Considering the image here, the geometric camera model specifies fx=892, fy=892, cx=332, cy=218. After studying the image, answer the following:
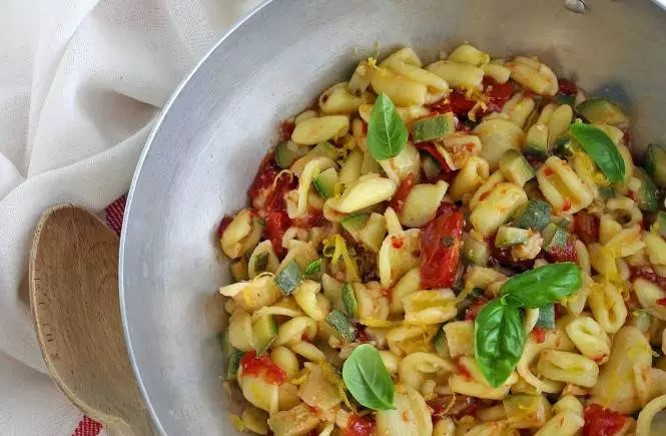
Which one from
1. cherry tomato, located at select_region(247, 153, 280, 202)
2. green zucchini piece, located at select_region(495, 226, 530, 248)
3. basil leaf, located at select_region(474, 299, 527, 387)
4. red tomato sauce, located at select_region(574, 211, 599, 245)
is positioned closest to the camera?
basil leaf, located at select_region(474, 299, 527, 387)

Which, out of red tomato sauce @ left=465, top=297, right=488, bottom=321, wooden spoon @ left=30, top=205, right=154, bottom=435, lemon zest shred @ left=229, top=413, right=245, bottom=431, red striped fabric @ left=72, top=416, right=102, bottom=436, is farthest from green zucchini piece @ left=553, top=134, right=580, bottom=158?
red striped fabric @ left=72, top=416, right=102, bottom=436

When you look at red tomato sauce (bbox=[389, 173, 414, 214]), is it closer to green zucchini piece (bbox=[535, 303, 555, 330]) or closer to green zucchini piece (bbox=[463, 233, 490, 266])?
green zucchini piece (bbox=[463, 233, 490, 266])

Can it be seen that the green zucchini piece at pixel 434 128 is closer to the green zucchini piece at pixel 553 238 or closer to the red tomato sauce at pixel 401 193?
the red tomato sauce at pixel 401 193

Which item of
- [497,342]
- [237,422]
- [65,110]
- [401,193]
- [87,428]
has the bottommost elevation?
[87,428]

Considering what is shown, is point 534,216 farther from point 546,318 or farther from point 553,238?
point 546,318

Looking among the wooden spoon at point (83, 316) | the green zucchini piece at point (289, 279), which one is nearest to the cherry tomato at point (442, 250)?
the green zucchini piece at point (289, 279)

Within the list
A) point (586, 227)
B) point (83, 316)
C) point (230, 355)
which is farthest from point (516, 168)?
Result: point (83, 316)

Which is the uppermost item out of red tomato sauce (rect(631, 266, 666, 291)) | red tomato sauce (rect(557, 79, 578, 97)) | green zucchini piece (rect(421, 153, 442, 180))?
red tomato sauce (rect(557, 79, 578, 97))

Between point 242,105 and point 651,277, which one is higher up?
point 242,105
